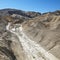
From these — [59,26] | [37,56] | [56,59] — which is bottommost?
[56,59]

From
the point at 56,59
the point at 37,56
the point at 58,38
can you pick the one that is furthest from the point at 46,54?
the point at 58,38

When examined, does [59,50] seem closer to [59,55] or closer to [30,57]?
[59,55]

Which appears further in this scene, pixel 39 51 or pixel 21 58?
pixel 39 51

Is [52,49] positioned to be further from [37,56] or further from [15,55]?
[15,55]

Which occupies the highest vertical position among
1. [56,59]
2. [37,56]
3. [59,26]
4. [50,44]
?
[59,26]

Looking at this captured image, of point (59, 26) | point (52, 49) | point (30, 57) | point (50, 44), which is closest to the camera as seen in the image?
point (30, 57)

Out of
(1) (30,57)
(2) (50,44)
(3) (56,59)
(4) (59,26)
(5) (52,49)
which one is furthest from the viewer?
(4) (59,26)

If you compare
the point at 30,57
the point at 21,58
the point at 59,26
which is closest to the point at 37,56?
the point at 30,57

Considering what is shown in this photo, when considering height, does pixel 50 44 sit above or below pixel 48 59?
above

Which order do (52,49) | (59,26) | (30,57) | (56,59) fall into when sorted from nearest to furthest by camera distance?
1. (56,59)
2. (30,57)
3. (52,49)
4. (59,26)
